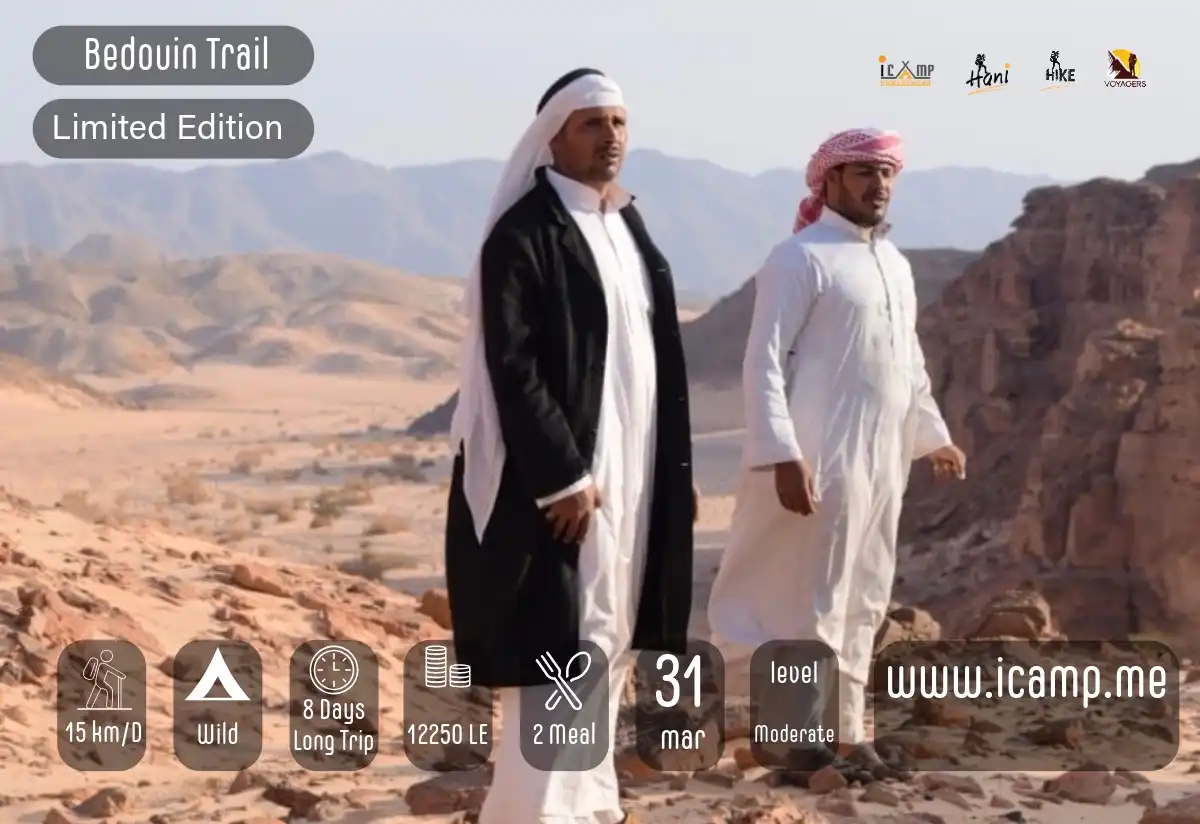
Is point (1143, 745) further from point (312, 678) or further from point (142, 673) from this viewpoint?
point (142, 673)

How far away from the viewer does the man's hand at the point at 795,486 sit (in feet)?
16.5

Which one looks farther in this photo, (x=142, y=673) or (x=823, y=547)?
(x=142, y=673)

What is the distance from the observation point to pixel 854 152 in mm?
5273

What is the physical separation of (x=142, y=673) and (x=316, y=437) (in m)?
32.5

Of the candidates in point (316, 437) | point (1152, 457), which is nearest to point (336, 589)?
point (1152, 457)

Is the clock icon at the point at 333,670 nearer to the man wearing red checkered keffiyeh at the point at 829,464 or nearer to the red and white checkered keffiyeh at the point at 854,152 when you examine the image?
the man wearing red checkered keffiyeh at the point at 829,464

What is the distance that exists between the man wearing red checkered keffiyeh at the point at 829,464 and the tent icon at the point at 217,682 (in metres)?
2.08

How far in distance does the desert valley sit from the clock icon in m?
0.16

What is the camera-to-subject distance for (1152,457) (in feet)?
50.0

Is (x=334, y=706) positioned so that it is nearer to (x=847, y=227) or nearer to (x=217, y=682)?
(x=217, y=682)

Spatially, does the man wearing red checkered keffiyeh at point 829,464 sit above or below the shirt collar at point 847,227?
below

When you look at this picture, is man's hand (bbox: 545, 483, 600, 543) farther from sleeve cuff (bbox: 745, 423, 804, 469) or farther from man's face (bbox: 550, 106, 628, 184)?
sleeve cuff (bbox: 745, 423, 804, 469)

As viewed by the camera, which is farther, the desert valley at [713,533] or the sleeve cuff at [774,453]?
the desert valley at [713,533]

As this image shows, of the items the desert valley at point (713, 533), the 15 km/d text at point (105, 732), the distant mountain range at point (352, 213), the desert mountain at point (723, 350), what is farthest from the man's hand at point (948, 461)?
the distant mountain range at point (352, 213)
